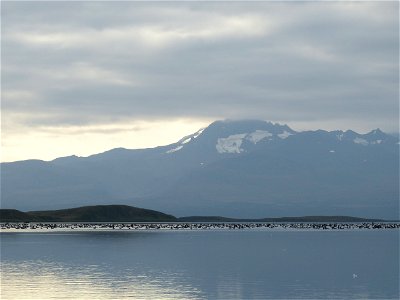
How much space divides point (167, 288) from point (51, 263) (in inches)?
844

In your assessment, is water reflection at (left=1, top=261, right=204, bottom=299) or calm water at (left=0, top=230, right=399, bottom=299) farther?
calm water at (left=0, top=230, right=399, bottom=299)

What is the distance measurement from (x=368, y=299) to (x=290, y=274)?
42.8 feet

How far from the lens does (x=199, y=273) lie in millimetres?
62062

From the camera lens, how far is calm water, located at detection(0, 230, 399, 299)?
50997 mm

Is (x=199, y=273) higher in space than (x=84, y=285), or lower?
higher

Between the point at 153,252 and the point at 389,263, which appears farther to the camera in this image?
the point at 153,252

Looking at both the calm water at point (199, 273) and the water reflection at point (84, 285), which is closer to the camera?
the water reflection at point (84, 285)

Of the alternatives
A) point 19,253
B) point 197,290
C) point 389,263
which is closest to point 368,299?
point 197,290

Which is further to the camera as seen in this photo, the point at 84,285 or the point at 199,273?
the point at 199,273

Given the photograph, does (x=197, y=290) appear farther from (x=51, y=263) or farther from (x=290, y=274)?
(x=51, y=263)

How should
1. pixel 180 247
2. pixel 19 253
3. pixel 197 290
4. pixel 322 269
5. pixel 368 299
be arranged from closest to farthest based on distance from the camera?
pixel 368 299
pixel 197 290
pixel 322 269
pixel 19 253
pixel 180 247

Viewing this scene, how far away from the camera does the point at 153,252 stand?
85188 millimetres

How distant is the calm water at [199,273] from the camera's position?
5100 cm

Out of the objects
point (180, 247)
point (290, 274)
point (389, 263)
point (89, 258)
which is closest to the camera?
point (290, 274)
